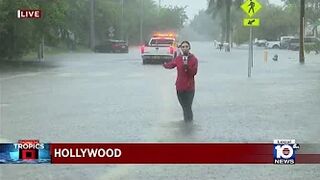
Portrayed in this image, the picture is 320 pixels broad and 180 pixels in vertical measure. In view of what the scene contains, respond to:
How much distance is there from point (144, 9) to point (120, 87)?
298ft

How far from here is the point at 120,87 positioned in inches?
829

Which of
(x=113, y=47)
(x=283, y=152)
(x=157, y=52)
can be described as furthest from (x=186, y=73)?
(x=113, y=47)

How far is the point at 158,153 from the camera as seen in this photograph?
520 cm

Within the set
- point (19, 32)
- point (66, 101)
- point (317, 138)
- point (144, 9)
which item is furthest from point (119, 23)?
point (317, 138)

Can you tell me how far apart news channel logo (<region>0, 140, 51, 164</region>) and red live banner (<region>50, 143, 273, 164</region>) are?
64mm

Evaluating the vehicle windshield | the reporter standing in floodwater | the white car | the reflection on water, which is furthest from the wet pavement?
the vehicle windshield

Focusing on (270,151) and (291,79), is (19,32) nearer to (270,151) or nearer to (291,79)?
(291,79)

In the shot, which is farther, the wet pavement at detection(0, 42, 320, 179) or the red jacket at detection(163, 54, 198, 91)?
the red jacket at detection(163, 54, 198, 91)

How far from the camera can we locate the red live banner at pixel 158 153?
5.05 metres

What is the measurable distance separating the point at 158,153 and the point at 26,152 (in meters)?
1.05

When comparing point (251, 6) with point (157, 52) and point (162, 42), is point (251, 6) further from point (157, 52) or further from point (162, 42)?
point (162, 42)

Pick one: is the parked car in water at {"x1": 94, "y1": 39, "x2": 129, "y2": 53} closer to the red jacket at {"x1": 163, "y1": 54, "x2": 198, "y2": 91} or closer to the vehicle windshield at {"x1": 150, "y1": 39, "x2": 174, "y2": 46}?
the vehicle windshield at {"x1": 150, "y1": 39, "x2": 174, "y2": 46}

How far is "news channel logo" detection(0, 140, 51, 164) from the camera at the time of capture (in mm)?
4992

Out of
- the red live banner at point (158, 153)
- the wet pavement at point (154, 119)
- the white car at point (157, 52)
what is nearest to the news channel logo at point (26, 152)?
the red live banner at point (158, 153)
